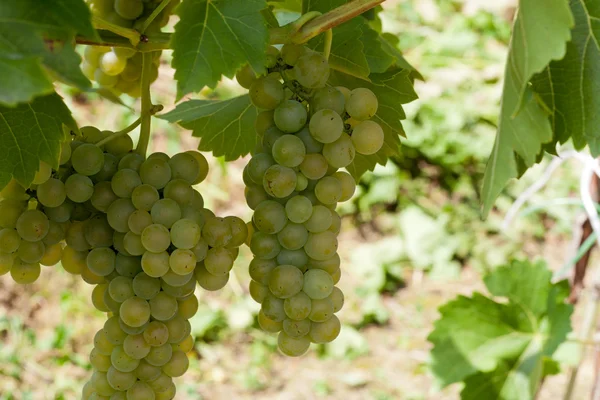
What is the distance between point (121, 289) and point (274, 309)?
0.11 metres

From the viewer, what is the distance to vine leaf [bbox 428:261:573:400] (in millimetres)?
1109

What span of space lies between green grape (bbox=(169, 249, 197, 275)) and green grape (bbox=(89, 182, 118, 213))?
68 millimetres

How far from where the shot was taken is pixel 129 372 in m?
0.54

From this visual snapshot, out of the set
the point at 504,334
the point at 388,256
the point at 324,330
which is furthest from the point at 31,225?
the point at 388,256

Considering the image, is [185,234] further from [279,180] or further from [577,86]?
[577,86]

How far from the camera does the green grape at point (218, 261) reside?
510mm

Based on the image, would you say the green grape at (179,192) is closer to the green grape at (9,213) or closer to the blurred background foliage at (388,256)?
the green grape at (9,213)

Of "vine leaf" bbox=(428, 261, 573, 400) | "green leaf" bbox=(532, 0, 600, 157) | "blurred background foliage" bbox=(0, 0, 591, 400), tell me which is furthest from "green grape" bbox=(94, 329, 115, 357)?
"blurred background foliage" bbox=(0, 0, 591, 400)

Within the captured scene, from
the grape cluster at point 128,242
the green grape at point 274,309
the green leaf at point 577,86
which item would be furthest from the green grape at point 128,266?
the green leaf at point 577,86

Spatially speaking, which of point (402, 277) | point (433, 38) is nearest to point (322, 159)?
point (402, 277)

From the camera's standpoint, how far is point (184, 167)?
54cm

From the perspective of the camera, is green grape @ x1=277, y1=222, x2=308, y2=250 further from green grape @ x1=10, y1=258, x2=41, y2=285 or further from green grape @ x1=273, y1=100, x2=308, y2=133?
green grape @ x1=10, y1=258, x2=41, y2=285

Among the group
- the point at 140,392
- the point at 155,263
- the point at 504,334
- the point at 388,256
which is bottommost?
the point at 388,256

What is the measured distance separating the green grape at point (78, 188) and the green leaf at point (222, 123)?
158 millimetres
